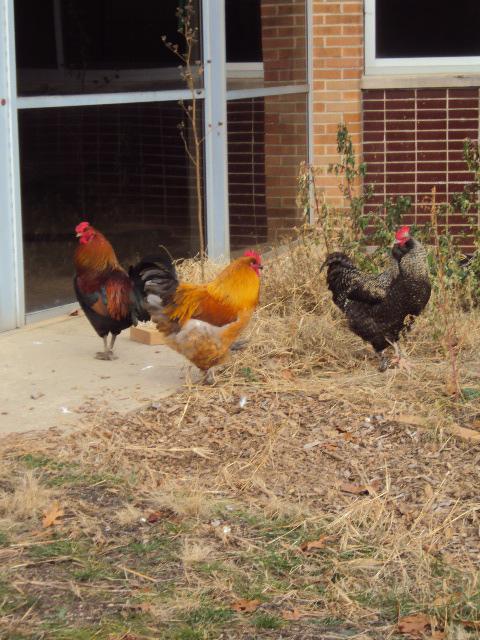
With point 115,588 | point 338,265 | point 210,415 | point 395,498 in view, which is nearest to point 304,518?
point 395,498

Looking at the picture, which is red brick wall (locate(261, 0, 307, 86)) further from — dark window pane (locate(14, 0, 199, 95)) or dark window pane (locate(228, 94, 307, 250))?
dark window pane (locate(14, 0, 199, 95))

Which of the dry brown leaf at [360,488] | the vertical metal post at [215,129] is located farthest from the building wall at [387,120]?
the dry brown leaf at [360,488]

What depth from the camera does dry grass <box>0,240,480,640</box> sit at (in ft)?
14.0

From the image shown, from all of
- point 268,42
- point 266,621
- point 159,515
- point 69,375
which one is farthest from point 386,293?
point 268,42

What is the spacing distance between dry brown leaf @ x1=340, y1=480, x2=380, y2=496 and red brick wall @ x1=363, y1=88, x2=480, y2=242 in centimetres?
568

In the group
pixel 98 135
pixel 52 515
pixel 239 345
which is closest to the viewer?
pixel 52 515

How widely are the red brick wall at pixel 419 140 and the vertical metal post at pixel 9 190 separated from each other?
417cm

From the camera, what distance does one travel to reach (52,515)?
504cm

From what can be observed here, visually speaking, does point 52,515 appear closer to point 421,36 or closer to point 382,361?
point 382,361

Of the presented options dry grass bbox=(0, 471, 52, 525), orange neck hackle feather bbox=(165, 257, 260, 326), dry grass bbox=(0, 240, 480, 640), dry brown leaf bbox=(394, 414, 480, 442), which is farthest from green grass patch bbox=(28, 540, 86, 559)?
orange neck hackle feather bbox=(165, 257, 260, 326)

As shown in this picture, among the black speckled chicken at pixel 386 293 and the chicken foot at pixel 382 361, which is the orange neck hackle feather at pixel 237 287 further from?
the chicken foot at pixel 382 361

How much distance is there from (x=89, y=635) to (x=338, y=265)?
3793 millimetres

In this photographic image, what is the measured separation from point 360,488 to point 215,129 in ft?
16.7

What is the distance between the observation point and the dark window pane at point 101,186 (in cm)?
824
